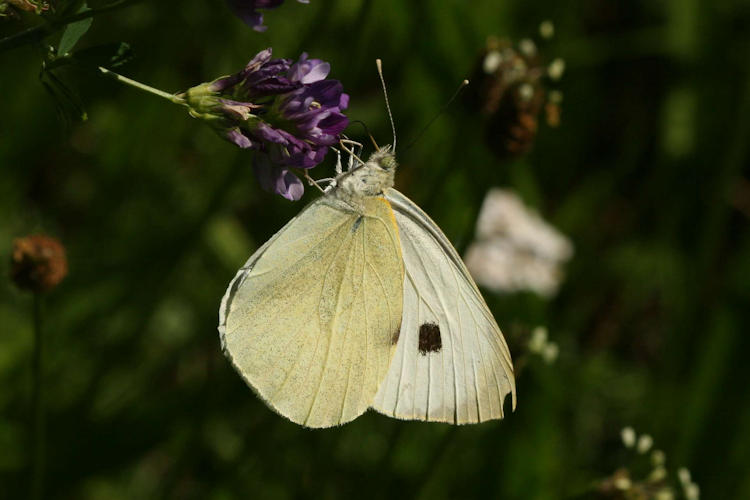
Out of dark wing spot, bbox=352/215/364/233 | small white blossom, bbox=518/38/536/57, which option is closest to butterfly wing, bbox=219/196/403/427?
dark wing spot, bbox=352/215/364/233

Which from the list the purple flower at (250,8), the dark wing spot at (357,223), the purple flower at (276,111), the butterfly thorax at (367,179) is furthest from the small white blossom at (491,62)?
the purple flower at (250,8)

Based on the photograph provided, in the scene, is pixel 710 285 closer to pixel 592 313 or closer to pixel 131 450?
pixel 592 313

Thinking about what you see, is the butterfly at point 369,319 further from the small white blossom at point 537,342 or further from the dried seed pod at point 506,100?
the dried seed pod at point 506,100

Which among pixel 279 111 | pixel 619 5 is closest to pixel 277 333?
pixel 279 111

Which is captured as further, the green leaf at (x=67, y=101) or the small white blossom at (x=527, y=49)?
the small white blossom at (x=527, y=49)

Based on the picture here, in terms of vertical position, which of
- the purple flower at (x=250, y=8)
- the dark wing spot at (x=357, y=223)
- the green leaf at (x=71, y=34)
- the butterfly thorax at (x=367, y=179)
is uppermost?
the purple flower at (x=250, y=8)

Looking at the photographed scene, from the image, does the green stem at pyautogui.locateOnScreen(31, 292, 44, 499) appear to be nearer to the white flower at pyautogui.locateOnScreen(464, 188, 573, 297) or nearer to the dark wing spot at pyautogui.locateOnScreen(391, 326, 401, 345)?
the dark wing spot at pyautogui.locateOnScreen(391, 326, 401, 345)

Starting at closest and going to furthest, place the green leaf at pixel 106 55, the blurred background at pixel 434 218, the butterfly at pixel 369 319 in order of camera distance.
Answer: the green leaf at pixel 106 55 < the butterfly at pixel 369 319 < the blurred background at pixel 434 218
